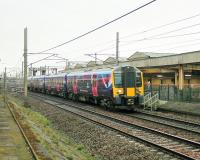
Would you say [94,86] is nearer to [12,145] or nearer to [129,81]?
[129,81]

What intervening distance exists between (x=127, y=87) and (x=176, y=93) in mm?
6382

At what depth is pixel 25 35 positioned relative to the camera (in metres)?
30.2

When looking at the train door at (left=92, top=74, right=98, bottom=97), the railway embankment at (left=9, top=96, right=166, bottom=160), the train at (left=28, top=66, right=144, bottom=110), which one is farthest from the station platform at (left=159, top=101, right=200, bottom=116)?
the railway embankment at (left=9, top=96, right=166, bottom=160)

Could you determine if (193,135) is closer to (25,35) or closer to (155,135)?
(155,135)

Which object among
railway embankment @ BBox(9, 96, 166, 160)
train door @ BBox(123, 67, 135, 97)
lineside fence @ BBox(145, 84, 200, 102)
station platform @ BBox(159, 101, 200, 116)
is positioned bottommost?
railway embankment @ BBox(9, 96, 166, 160)

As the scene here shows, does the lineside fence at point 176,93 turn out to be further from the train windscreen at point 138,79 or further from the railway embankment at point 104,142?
the railway embankment at point 104,142

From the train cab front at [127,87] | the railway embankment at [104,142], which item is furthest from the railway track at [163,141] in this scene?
the train cab front at [127,87]

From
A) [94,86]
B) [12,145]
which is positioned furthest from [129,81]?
[12,145]

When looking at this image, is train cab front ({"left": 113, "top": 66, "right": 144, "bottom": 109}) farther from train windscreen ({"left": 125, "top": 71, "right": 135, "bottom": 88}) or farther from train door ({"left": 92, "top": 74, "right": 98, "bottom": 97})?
train door ({"left": 92, "top": 74, "right": 98, "bottom": 97})

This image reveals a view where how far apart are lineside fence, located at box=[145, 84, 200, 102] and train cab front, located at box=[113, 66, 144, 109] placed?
493 centimetres

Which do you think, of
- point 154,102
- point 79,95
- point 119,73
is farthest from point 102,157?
point 79,95

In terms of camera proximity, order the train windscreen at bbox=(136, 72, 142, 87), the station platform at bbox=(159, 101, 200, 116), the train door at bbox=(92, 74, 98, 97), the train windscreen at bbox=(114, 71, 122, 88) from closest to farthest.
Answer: the station platform at bbox=(159, 101, 200, 116), the train windscreen at bbox=(114, 71, 122, 88), the train windscreen at bbox=(136, 72, 142, 87), the train door at bbox=(92, 74, 98, 97)

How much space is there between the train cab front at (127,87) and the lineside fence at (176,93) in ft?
16.2

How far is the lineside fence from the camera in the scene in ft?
95.0
